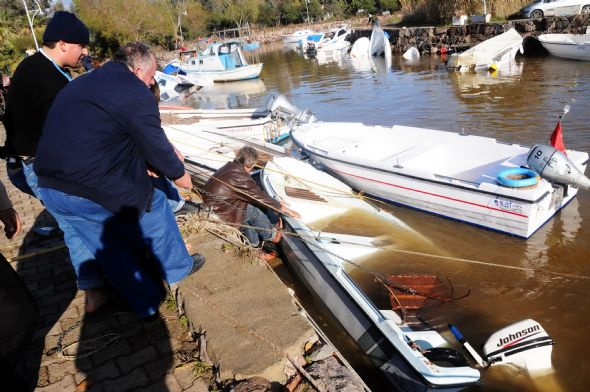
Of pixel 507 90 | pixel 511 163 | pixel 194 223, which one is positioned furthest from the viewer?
pixel 507 90

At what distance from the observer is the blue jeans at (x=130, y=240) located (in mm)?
2785

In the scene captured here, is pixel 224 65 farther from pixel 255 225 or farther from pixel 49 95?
pixel 49 95

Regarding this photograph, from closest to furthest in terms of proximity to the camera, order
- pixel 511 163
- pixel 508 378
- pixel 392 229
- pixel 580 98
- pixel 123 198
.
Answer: pixel 123 198 < pixel 508 378 < pixel 392 229 < pixel 511 163 < pixel 580 98

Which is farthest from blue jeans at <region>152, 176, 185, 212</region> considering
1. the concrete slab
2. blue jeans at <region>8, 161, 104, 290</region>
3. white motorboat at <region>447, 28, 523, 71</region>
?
white motorboat at <region>447, 28, 523, 71</region>

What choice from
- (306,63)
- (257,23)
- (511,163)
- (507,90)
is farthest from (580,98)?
(257,23)

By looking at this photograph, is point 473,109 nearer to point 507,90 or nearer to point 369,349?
point 507,90

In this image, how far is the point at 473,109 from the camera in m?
13.3

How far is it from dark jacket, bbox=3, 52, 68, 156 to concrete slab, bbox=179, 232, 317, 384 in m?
1.86

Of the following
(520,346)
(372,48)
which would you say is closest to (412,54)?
(372,48)

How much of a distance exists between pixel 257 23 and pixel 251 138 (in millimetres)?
60281

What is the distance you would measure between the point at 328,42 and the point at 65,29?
3475cm

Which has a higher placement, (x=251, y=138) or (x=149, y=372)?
(x=251, y=138)

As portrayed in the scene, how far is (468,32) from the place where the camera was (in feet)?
79.8

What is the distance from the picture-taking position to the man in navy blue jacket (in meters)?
2.52
